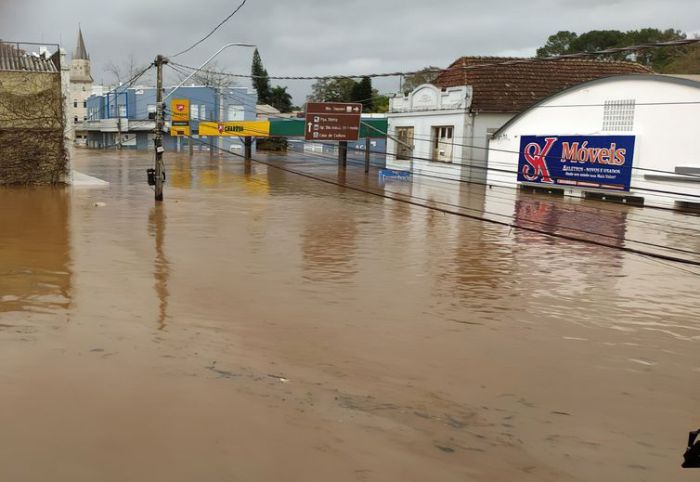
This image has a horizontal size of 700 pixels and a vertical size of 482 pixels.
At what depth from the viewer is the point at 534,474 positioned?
5.07m

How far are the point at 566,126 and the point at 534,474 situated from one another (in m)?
25.9

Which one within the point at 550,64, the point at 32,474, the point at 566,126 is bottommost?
the point at 32,474

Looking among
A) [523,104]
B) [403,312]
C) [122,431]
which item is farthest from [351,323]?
[523,104]

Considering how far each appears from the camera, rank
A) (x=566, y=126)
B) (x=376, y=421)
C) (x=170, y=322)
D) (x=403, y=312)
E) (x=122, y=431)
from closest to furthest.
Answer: (x=122, y=431) < (x=376, y=421) < (x=170, y=322) < (x=403, y=312) < (x=566, y=126)

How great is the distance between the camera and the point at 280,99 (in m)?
101

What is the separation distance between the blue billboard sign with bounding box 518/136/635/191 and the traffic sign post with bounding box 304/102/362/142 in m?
10.9

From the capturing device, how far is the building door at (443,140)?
3616cm

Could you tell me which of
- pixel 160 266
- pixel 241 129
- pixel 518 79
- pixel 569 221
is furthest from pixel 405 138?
pixel 160 266

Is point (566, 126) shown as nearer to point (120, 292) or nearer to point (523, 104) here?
point (523, 104)

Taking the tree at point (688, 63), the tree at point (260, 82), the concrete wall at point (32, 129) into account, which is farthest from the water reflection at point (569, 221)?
the tree at point (260, 82)

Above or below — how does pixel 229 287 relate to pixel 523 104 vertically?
below

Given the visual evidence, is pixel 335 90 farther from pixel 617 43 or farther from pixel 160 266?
pixel 160 266

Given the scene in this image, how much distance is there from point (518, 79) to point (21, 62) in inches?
993

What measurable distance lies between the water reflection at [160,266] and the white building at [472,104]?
647 inches
